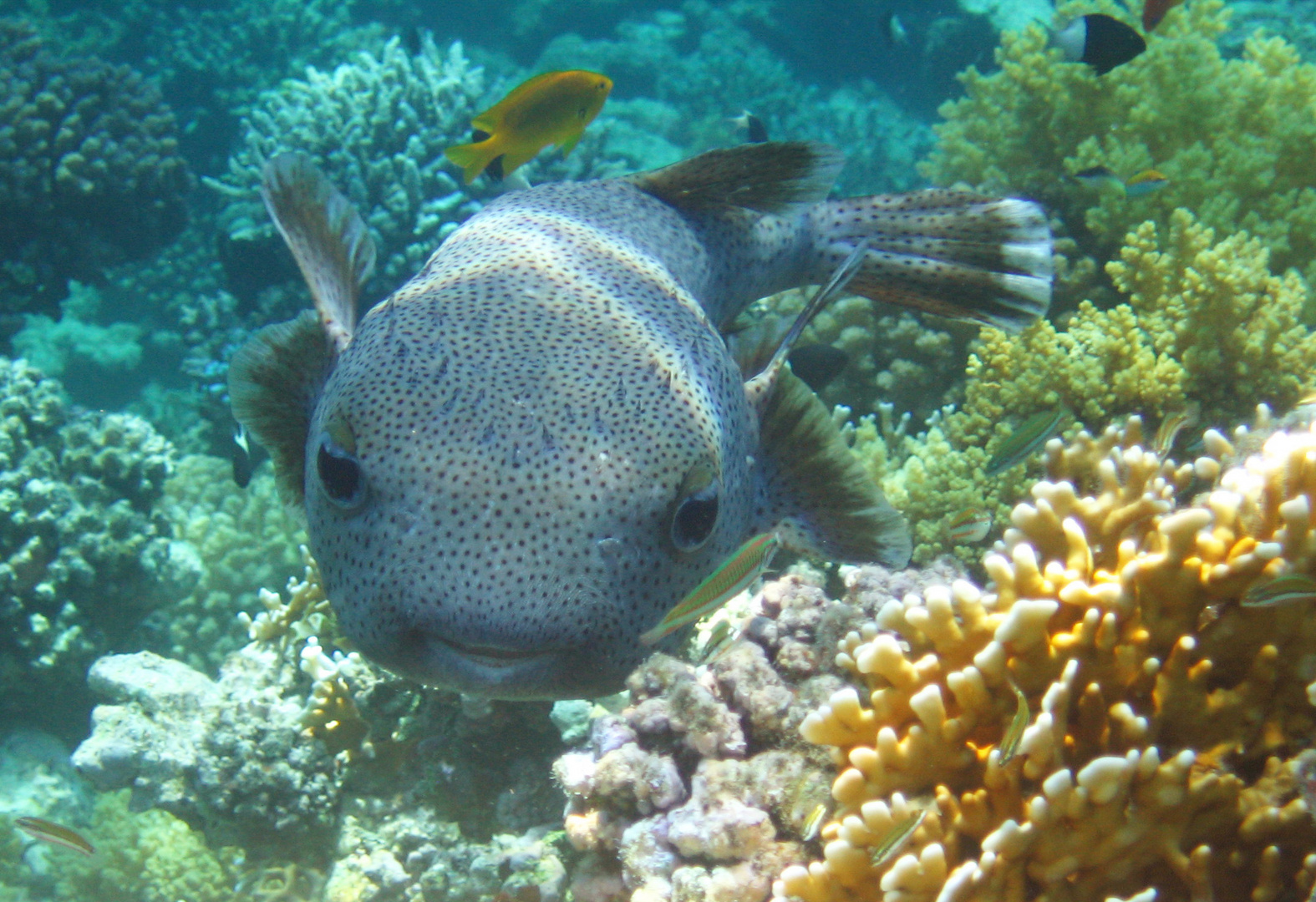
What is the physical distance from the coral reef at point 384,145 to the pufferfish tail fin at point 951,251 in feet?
17.4

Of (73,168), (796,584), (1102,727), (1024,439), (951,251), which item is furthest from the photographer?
(73,168)

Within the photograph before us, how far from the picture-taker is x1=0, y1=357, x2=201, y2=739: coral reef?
5.85 metres

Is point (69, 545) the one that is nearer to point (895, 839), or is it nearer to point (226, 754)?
point (226, 754)

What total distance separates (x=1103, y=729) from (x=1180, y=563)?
1.50 feet

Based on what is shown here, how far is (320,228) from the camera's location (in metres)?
3.51

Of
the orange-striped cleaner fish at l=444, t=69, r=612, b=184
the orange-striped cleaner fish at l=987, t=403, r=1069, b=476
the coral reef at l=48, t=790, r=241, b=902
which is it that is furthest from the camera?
the orange-striped cleaner fish at l=444, t=69, r=612, b=184

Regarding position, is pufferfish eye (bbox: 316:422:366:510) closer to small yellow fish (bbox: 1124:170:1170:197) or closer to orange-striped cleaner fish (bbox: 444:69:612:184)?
orange-striped cleaner fish (bbox: 444:69:612:184)

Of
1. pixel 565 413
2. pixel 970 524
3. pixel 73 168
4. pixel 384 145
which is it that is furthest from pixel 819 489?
pixel 73 168

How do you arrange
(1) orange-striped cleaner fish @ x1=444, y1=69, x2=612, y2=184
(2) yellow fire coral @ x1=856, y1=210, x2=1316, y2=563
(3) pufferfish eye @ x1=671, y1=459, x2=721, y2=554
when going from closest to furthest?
1. (3) pufferfish eye @ x1=671, y1=459, x2=721, y2=554
2. (2) yellow fire coral @ x1=856, y1=210, x2=1316, y2=563
3. (1) orange-striped cleaner fish @ x1=444, y1=69, x2=612, y2=184

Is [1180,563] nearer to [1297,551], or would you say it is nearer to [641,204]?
[1297,551]

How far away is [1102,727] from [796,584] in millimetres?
1437

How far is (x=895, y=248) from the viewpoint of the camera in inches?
166

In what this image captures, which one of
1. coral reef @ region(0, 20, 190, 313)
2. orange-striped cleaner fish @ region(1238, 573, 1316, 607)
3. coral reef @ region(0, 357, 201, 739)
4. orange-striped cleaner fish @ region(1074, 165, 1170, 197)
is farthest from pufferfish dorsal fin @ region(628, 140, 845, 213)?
coral reef @ region(0, 20, 190, 313)

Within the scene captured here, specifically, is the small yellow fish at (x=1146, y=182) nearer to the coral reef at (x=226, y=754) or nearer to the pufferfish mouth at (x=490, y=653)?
the pufferfish mouth at (x=490, y=653)
